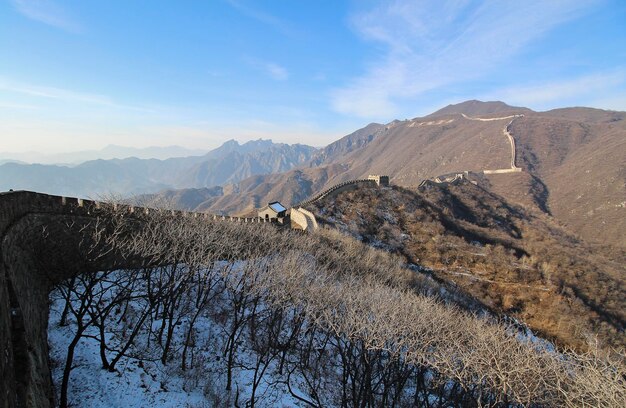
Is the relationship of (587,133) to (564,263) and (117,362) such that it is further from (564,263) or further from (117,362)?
(117,362)

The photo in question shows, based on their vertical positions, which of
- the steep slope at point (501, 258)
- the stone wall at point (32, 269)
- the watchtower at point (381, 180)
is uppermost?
the watchtower at point (381, 180)

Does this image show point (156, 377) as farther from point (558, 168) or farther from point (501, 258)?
point (558, 168)

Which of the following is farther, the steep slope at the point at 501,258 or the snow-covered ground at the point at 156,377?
the steep slope at the point at 501,258

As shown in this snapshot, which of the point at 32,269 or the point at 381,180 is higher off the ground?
the point at 381,180

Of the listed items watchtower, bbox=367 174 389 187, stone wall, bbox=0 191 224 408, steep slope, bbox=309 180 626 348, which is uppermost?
watchtower, bbox=367 174 389 187

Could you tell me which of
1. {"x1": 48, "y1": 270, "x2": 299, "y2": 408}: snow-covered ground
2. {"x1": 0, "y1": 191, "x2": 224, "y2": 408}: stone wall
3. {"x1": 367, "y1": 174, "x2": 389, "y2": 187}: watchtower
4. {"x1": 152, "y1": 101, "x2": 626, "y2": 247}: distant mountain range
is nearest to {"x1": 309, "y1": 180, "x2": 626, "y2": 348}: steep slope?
{"x1": 367, "y1": 174, "x2": 389, "y2": 187}: watchtower

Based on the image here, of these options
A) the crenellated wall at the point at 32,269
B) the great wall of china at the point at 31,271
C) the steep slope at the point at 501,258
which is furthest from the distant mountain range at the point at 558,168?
the great wall of china at the point at 31,271

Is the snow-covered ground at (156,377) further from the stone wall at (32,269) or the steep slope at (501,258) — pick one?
the steep slope at (501,258)

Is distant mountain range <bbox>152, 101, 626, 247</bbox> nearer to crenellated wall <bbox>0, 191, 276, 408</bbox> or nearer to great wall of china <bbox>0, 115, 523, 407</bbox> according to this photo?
crenellated wall <bbox>0, 191, 276, 408</bbox>

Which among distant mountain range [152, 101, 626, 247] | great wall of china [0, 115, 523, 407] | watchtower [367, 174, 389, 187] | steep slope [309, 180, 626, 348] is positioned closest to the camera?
great wall of china [0, 115, 523, 407]

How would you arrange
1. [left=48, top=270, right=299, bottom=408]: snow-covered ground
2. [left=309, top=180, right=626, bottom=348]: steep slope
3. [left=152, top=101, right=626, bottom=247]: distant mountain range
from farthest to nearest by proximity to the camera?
[left=152, top=101, right=626, bottom=247]: distant mountain range
[left=309, top=180, right=626, bottom=348]: steep slope
[left=48, top=270, right=299, bottom=408]: snow-covered ground

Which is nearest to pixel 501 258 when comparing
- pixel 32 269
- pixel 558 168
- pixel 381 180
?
pixel 381 180

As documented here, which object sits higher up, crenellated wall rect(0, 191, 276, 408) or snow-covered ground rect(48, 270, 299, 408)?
crenellated wall rect(0, 191, 276, 408)

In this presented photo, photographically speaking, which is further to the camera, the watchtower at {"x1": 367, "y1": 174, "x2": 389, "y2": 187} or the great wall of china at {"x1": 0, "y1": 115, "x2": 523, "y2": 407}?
the watchtower at {"x1": 367, "y1": 174, "x2": 389, "y2": 187}
